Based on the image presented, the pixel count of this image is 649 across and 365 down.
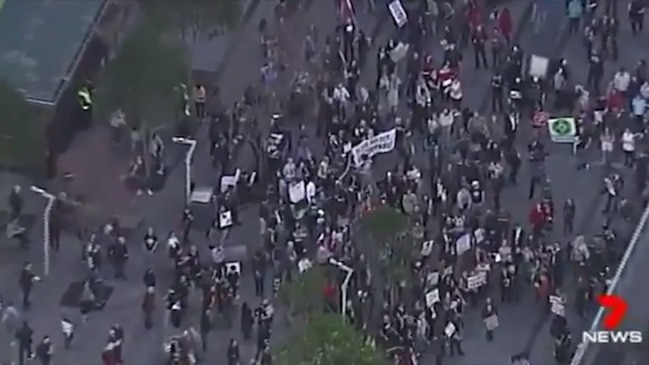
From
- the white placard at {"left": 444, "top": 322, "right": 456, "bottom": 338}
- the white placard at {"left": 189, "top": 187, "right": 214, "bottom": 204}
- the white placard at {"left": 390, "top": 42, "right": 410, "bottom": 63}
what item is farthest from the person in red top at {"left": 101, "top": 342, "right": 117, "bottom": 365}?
the white placard at {"left": 390, "top": 42, "right": 410, "bottom": 63}

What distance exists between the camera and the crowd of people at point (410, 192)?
55.5 meters

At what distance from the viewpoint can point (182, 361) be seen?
54.9 m

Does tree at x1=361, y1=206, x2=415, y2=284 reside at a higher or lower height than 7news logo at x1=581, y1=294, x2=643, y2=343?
higher

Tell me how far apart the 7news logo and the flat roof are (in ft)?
50.5

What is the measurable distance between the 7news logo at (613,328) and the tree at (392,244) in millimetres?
4228

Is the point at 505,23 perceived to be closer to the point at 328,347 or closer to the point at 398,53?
the point at 398,53

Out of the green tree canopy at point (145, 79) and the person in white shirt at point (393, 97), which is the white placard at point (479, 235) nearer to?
the person in white shirt at point (393, 97)

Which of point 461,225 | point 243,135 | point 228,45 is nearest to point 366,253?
point 461,225

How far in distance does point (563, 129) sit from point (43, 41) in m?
13.6

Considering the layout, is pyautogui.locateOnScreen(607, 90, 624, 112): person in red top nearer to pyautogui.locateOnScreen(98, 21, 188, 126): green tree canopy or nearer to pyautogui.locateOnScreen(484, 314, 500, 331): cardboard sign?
pyautogui.locateOnScreen(484, 314, 500, 331): cardboard sign

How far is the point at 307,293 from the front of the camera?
5422 centimetres

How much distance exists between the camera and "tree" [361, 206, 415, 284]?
55156 millimetres

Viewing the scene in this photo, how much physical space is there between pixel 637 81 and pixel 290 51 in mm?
9089

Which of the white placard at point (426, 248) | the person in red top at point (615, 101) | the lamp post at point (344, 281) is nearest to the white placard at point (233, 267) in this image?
the lamp post at point (344, 281)
